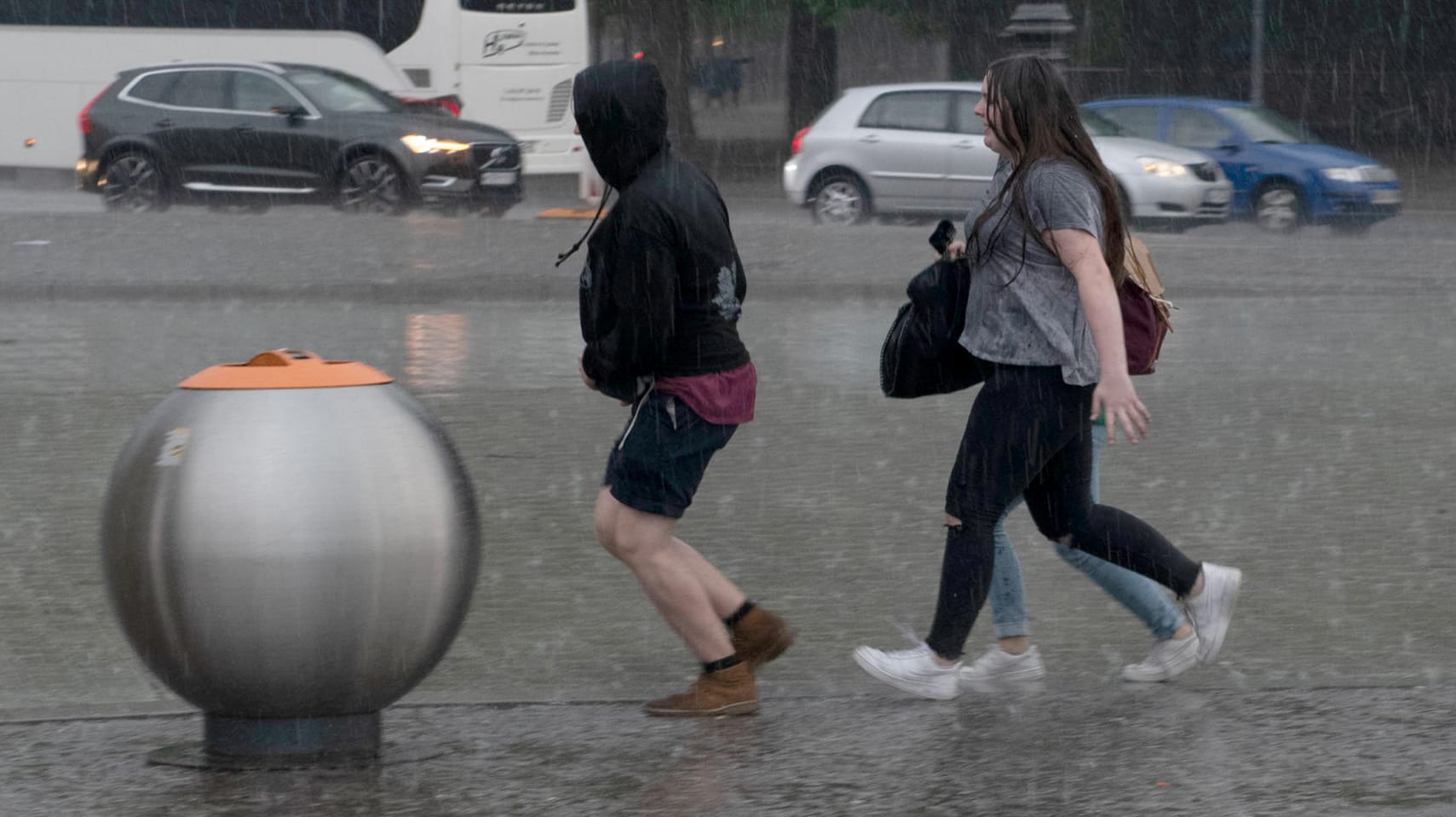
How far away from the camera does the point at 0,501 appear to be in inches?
287

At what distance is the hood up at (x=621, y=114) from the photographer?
4.35 metres

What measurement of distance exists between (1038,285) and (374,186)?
16116 mm

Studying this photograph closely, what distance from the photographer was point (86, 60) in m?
26.7

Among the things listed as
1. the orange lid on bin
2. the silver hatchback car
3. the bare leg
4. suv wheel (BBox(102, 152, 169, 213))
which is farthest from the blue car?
the orange lid on bin

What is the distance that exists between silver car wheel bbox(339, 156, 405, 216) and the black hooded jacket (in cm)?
1570

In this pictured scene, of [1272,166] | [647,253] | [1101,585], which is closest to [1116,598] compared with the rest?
[1101,585]

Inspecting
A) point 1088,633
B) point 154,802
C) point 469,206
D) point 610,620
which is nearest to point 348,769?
point 154,802

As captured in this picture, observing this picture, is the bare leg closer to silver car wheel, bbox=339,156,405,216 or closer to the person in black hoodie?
the person in black hoodie

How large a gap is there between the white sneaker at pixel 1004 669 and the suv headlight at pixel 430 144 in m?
15.6

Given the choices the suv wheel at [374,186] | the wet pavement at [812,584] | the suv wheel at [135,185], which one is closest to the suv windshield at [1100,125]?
the wet pavement at [812,584]

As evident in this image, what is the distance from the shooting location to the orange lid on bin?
4.11 m

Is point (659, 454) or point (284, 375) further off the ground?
point (284, 375)

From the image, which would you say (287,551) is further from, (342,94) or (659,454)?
(342,94)

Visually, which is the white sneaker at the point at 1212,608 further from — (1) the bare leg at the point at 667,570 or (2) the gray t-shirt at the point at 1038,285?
(1) the bare leg at the point at 667,570
